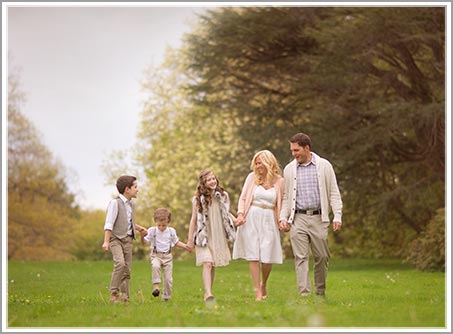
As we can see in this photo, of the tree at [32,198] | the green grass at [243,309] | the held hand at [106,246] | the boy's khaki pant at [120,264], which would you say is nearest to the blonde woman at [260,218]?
the green grass at [243,309]

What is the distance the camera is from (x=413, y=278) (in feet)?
54.7

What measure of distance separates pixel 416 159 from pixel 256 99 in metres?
4.59

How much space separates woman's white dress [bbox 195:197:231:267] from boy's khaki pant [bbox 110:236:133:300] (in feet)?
2.65

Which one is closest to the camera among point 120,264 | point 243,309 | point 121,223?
point 243,309

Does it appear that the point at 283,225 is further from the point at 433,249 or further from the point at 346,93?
the point at 346,93

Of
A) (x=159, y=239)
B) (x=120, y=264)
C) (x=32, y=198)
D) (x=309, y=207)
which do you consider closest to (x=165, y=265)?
Result: (x=159, y=239)

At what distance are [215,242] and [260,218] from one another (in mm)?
665

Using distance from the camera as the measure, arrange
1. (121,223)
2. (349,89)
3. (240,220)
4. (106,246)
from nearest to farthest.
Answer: (106,246) → (121,223) → (240,220) → (349,89)

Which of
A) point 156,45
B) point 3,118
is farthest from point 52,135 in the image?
point 3,118

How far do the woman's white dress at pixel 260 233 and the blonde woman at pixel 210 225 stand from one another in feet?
0.89

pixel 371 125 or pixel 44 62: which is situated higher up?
pixel 44 62

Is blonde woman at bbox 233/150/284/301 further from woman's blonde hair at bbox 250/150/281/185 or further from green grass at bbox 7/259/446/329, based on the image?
green grass at bbox 7/259/446/329

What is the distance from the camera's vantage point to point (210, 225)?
10.0m

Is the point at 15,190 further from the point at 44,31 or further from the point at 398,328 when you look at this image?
the point at 398,328
